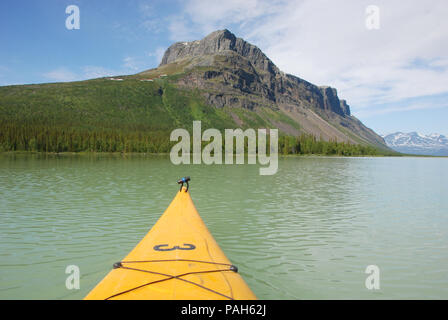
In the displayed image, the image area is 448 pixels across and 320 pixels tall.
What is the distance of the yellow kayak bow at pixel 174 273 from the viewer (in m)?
5.73

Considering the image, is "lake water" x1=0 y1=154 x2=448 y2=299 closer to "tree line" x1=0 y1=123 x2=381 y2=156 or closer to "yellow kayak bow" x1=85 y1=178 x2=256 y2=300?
"yellow kayak bow" x1=85 y1=178 x2=256 y2=300

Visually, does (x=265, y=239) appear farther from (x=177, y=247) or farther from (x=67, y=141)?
(x=67, y=141)

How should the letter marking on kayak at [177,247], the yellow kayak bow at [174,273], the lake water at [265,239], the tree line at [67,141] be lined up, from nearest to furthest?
the yellow kayak bow at [174,273], the letter marking on kayak at [177,247], the lake water at [265,239], the tree line at [67,141]

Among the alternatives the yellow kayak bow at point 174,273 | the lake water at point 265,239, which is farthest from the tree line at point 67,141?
the yellow kayak bow at point 174,273

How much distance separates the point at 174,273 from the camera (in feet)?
20.7

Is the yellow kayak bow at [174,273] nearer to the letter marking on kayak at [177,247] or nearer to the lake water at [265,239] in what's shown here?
the letter marking on kayak at [177,247]

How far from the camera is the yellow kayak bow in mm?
5734

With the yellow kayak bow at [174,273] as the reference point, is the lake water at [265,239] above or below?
below

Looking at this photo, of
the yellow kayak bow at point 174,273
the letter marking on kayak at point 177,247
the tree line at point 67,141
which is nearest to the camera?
the yellow kayak bow at point 174,273

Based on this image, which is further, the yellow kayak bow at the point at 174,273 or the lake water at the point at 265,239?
the lake water at the point at 265,239

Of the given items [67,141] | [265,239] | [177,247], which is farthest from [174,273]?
[67,141]

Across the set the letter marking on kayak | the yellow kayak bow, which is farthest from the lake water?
the letter marking on kayak
